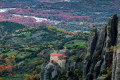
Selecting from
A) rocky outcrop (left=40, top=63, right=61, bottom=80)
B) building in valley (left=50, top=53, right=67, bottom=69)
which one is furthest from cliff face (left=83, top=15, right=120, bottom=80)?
building in valley (left=50, top=53, right=67, bottom=69)

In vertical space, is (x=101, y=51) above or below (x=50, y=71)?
above

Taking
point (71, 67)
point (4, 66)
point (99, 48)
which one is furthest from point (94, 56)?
point (4, 66)

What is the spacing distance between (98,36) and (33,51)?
3624 inches

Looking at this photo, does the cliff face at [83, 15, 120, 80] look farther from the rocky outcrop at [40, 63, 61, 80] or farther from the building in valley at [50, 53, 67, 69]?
the building in valley at [50, 53, 67, 69]

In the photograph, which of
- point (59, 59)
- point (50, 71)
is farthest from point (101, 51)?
point (59, 59)

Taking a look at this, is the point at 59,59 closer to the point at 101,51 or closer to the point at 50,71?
the point at 50,71

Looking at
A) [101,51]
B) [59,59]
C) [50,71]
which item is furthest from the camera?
[59,59]

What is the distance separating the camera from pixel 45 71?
303 ft

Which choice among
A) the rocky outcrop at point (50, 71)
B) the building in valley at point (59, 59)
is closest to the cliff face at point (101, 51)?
the rocky outcrop at point (50, 71)

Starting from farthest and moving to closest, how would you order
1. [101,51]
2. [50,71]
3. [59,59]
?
[59,59]
[50,71]
[101,51]

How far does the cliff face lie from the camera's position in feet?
217

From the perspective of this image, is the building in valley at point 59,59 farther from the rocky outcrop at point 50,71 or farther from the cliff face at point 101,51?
the cliff face at point 101,51

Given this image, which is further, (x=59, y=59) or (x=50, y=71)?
(x=59, y=59)

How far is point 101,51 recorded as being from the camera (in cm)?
7400
